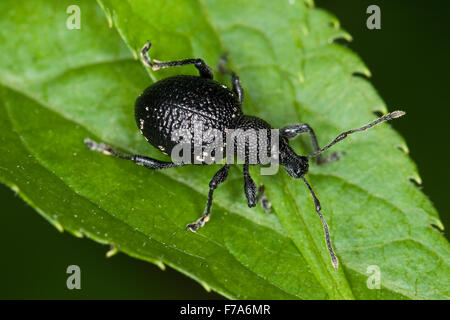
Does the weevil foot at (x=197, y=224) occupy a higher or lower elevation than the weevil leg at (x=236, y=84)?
lower

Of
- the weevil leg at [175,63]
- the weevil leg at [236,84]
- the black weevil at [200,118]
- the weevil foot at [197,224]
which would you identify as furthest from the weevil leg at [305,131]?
the weevil foot at [197,224]

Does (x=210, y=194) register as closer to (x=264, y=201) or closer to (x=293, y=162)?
(x=264, y=201)

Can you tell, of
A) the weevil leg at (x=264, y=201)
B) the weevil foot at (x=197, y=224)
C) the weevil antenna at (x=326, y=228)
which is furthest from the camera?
the weevil leg at (x=264, y=201)

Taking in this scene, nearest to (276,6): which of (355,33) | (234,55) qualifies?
(234,55)

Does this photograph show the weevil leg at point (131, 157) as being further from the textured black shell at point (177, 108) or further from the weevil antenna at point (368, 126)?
the weevil antenna at point (368, 126)

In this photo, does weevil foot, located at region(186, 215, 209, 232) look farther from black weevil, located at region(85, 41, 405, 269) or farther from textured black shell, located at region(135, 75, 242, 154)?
textured black shell, located at region(135, 75, 242, 154)

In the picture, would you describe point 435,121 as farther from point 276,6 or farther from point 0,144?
point 0,144

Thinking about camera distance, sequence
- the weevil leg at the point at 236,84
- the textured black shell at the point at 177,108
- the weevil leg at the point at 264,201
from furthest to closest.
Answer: the weevil leg at the point at 236,84 < the textured black shell at the point at 177,108 < the weevil leg at the point at 264,201
